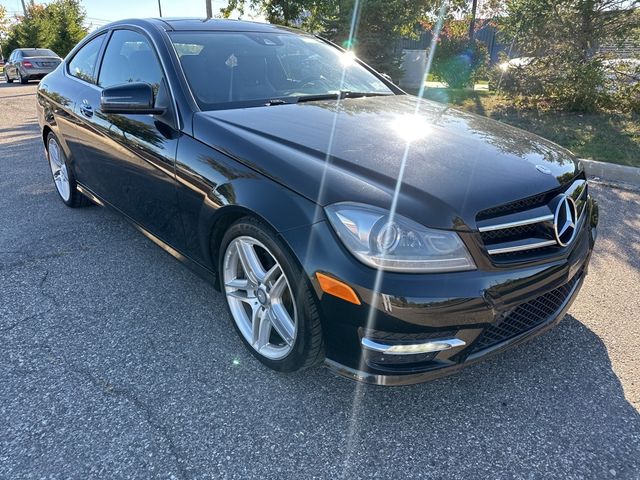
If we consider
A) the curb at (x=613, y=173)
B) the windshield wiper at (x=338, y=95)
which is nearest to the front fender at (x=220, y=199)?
the windshield wiper at (x=338, y=95)

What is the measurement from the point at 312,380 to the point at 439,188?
1.12 m

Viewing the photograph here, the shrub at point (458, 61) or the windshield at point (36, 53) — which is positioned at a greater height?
the shrub at point (458, 61)

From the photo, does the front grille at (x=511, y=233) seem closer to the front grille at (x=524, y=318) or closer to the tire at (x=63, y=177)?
the front grille at (x=524, y=318)

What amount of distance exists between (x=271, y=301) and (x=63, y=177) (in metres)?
3.26

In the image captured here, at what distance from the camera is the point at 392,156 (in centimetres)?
217

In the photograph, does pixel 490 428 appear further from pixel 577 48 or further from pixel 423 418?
pixel 577 48

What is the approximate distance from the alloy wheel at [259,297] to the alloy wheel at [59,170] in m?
2.73

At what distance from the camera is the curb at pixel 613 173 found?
5384mm

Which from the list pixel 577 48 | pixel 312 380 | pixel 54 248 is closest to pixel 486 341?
pixel 312 380

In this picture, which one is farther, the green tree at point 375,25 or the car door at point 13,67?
the car door at point 13,67

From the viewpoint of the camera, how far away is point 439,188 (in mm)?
1946

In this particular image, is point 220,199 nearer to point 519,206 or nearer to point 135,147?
point 135,147

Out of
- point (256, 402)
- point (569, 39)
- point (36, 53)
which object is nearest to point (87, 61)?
point (256, 402)

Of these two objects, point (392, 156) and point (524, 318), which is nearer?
point (524, 318)
